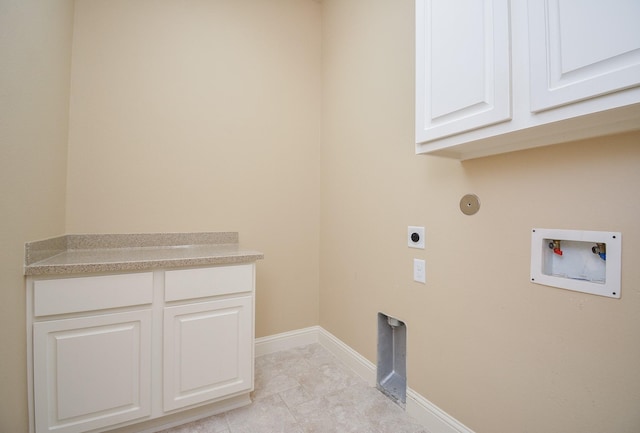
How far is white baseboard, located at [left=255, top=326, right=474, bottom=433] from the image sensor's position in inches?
54.2

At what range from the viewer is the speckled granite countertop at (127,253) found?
125 cm

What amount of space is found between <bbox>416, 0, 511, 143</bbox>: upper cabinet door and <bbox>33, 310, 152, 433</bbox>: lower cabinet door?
1609mm

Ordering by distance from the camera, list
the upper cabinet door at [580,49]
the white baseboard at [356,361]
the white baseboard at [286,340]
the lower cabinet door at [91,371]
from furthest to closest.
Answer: the white baseboard at [286,340] → the white baseboard at [356,361] → the lower cabinet door at [91,371] → the upper cabinet door at [580,49]

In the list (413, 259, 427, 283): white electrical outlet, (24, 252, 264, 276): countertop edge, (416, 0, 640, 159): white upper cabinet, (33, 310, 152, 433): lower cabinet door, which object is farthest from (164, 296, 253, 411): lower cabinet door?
(416, 0, 640, 159): white upper cabinet

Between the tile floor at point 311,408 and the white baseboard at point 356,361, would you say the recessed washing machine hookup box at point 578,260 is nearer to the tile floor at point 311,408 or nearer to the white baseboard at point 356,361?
the white baseboard at point 356,361

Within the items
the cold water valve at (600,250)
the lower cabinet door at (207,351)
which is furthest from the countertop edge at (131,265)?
the cold water valve at (600,250)

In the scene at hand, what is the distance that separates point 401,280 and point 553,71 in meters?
1.15

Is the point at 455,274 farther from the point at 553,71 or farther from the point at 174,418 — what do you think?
the point at 174,418

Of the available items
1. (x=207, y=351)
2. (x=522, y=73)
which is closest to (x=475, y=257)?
(x=522, y=73)

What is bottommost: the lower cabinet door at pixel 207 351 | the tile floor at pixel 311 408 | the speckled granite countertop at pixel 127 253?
the tile floor at pixel 311 408

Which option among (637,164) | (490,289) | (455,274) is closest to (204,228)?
(455,274)

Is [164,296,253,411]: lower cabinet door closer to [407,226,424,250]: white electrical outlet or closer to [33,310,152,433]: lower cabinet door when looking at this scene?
[33,310,152,433]: lower cabinet door

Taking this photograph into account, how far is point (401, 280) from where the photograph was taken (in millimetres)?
1633

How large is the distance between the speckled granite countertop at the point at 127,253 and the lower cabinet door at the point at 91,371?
0.78 ft
